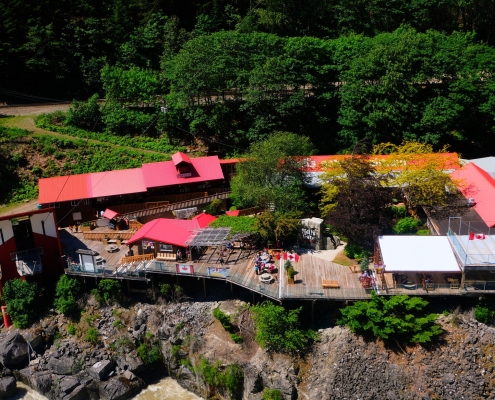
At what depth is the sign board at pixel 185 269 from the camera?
37.6 m

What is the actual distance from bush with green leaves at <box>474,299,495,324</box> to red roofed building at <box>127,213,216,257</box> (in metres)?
19.5

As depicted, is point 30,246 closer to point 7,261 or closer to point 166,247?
point 7,261

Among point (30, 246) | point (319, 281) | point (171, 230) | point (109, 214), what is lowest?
point (319, 281)

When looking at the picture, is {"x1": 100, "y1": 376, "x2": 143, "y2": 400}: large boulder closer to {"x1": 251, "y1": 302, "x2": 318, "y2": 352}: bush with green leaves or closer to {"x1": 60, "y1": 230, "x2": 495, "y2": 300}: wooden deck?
{"x1": 60, "y1": 230, "x2": 495, "y2": 300}: wooden deck

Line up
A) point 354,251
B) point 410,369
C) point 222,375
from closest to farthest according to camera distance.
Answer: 1. point 410,369
2. point 222,375
3. point 354,251

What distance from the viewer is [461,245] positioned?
34.9m

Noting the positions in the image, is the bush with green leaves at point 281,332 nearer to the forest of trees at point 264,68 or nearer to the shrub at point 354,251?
the shrub at point 354,251

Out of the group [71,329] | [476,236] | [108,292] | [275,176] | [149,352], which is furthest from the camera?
[275,176]

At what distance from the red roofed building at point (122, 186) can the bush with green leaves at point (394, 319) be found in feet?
66.7

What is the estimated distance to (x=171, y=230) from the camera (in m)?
40.7

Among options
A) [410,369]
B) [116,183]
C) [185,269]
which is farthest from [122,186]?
[410,369]

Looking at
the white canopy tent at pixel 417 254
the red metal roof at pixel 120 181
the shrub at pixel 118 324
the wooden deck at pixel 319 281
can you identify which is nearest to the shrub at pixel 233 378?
the wooden deck at pixel 319 281

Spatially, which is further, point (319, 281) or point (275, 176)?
point (275, 176)

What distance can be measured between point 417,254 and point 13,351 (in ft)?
91.0
